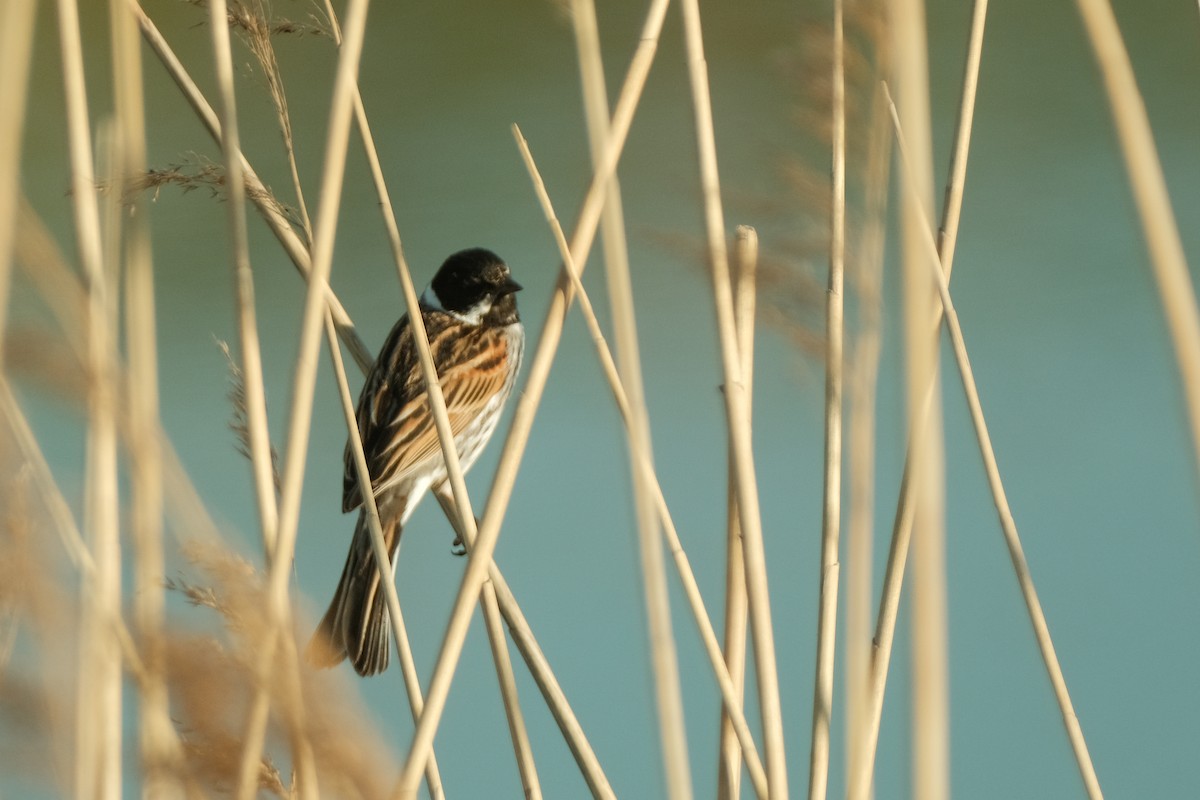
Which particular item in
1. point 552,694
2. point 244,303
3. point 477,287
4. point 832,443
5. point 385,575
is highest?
point 477,287

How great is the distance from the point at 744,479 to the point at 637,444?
0.14 meters

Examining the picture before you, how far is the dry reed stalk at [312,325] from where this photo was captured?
1562mm

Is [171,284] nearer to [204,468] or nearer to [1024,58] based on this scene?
[204,468]

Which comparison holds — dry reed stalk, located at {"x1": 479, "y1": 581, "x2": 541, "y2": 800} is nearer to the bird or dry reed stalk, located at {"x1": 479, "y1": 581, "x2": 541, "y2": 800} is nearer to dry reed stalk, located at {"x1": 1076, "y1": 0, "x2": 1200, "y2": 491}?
the bird

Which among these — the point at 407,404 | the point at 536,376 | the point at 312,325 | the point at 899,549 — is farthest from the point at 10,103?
the point at 407,404

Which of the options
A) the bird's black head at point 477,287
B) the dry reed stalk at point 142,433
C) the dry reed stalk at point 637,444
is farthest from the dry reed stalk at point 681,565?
the bird's black head at point 477,287

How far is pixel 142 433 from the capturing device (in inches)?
67.4

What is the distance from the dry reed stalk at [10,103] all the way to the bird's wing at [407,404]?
1.16 m

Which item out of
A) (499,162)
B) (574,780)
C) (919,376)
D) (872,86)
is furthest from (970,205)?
(919,376)

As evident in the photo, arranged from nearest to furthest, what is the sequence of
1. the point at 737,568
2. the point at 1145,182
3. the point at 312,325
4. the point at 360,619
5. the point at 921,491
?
the point at 1145,182, the point at 921,491, the point at 312,325, the point at 737,568, the point at 360,619

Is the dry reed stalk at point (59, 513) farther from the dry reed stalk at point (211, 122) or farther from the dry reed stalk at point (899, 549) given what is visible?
the dry reed stalk at point (899, 549)

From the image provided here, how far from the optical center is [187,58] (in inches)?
244

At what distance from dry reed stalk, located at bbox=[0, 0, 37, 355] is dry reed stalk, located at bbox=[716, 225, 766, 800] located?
3.04 ft

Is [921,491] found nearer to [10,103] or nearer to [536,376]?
[536,376]
